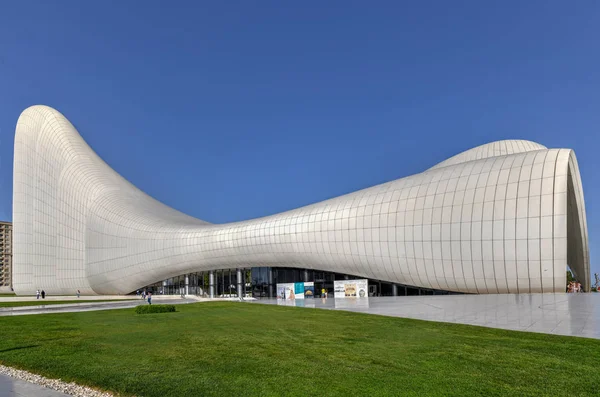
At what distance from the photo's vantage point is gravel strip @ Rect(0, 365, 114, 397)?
847 centimetres

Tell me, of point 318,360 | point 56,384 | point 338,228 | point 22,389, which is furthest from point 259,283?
point 22,389

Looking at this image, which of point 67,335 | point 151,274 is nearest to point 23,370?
point 67,335

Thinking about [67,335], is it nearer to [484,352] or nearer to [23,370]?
[23,370]

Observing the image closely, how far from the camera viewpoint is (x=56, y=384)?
9266 millimetres

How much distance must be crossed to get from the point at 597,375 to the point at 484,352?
2.64 meters

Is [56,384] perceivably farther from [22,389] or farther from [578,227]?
[578,227]

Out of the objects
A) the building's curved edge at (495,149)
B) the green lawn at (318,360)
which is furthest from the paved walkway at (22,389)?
the building's curved edge at (495,149)

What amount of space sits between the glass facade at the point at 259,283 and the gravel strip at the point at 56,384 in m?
29.5

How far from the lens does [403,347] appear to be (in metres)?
11.7

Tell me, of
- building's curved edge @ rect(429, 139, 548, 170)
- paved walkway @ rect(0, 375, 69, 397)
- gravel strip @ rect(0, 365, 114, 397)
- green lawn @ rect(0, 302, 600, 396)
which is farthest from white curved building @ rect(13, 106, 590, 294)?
paved walkway @ rect(0, 375, 69, 397)

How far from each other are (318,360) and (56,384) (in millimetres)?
5307

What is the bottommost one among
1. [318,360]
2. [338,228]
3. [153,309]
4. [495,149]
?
[153,309]

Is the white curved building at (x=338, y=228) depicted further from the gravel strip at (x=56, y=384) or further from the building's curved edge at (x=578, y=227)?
the gravel strip at (x=56, y=384)

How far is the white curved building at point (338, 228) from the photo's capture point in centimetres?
2928
